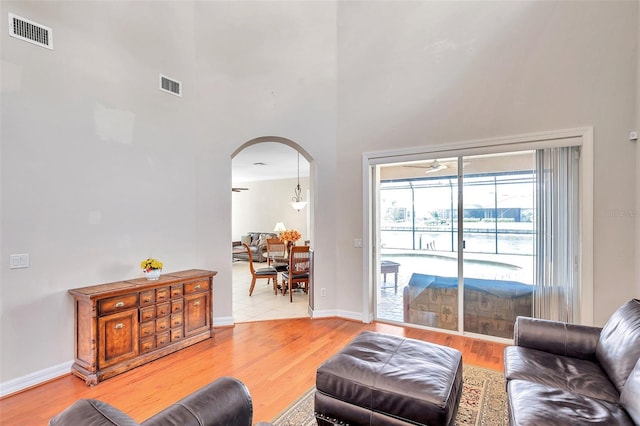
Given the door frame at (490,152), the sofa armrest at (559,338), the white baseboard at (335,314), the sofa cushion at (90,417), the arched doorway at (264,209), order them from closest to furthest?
the sofa cushion at (90,417) < the sofa armrest at (559,338) < the door frame at (490,152) < the white baseboard at (335,314) < the arched doorway at (264,209)

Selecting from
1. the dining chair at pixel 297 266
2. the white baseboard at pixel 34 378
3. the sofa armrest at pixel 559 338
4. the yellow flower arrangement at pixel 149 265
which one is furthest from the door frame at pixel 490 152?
the white baseboard at pixel 34 378

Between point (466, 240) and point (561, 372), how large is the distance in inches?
80.5

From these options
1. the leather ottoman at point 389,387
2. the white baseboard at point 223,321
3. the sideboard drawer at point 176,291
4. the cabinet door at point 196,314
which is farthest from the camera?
A: the white baseboard at point 223,321

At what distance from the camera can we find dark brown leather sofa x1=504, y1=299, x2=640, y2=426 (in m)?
1.58

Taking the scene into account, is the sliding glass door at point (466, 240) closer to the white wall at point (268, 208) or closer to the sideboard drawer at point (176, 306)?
the sideboard drawer at point (176, 306)

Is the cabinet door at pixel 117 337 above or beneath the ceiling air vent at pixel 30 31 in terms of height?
beneath

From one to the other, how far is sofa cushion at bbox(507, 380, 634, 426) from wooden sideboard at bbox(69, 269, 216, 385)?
3234 millimetres

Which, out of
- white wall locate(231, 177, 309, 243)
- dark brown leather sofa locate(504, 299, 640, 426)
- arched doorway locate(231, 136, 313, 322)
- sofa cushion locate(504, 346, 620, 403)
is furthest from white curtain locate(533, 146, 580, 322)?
white wall locate(231, 177, 309, 243)

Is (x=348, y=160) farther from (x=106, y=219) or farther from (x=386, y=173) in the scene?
(x=106, y=219)

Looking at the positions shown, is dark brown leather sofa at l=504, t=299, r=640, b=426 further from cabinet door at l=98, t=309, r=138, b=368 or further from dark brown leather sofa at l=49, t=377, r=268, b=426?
cabinet door at l=98, t=309, r=138, b=368

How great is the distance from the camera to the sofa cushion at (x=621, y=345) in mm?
1857

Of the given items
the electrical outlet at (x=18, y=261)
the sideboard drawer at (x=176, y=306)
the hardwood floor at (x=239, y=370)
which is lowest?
the hardwood floor at (x=239, y=370)

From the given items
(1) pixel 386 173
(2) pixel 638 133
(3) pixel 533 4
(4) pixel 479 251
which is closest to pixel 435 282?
(4) pixel 479 251

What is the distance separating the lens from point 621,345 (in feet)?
6.46
